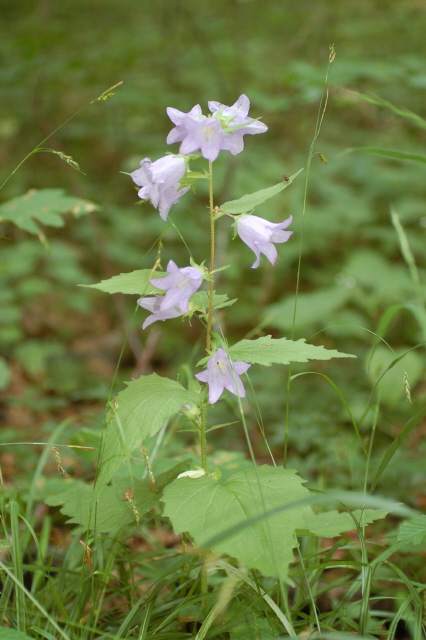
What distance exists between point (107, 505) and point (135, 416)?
1.15ft

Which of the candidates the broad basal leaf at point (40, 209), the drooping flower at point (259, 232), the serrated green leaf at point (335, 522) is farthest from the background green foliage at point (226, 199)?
the drooping flower at point (259, 232)

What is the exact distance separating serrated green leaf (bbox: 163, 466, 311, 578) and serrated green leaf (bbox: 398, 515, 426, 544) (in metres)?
0.30

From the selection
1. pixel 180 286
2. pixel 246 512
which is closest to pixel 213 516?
pixel 246 512

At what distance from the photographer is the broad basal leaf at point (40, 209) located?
2.51 metres

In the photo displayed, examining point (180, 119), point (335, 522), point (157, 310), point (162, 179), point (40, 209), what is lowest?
point (335, 522)

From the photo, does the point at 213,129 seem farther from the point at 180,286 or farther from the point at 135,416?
the point at 135,416

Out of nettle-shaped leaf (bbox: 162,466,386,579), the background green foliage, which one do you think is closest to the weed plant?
nettle-shaped leaf (bbox: 162,466,386,579)

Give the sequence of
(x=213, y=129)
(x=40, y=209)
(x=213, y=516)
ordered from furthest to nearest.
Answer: (x=40, y=209) → (x=213, y=129) → (x=213, y=516)

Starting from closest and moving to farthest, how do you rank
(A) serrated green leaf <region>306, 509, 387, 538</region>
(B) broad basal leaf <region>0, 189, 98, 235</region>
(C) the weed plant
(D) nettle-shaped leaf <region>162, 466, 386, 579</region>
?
1. (D) nettle-shaped leaf <region>162, 466, 386, 579</region>
2. (C) the weed plant
3. (A) serrated green leaf <region>306, 509, 387, 538</region>
4. (B) broad basal leaf <region>0, 189, 98, 235</region>

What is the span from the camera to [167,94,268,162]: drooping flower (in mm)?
1278

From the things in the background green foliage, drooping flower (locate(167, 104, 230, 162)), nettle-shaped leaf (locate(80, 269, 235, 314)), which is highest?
drooping flower (locate(167, 104, 230, 162))

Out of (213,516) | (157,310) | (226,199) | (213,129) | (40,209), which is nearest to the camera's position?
(213,516)

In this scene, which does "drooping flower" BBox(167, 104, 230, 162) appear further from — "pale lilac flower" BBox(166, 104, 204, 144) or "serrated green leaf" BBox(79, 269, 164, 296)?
"serrated green leaf" BBox(79, 269, 164, 296)

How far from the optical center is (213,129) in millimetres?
1288
